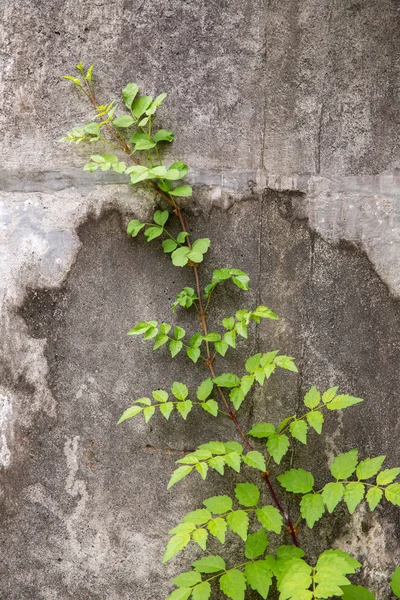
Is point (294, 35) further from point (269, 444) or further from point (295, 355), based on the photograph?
point (269, 444)

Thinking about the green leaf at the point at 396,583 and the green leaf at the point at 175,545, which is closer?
the green leaf at the point at 175,545

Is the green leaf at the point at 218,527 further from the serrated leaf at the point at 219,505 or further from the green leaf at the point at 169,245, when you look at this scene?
the green leaf at the point at 169,245

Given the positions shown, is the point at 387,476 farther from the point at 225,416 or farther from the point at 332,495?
the point at 225,416

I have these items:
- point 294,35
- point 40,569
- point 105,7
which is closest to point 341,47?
point 294,35

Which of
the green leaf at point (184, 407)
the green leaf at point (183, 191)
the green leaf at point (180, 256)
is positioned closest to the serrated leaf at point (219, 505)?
the green leaf at point (184, 407)

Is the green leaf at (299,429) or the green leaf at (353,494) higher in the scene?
the green leaf at (299,429)

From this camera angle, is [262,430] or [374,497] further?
[262,430]

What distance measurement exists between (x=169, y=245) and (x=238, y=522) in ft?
3.64

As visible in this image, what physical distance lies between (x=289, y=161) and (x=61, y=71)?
1.04 metres

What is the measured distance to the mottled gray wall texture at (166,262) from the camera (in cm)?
218

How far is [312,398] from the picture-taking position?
6.69ft

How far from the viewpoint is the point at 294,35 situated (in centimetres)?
217

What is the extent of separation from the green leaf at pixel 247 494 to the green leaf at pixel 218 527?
248 millimetres

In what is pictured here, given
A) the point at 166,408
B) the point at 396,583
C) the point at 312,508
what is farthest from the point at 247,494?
the point at 396,583
